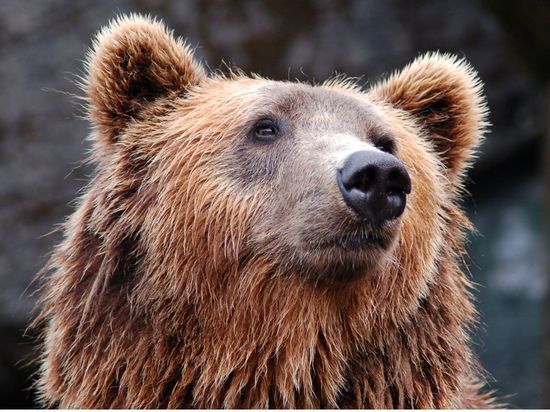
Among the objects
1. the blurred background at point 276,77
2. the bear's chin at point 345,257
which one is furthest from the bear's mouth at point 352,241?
the blurred background at point 276,77

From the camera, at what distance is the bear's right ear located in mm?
5871

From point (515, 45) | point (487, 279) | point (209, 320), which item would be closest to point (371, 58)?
point (515, 45)

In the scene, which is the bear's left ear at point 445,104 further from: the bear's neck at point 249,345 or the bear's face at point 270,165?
the bear's neck at point 249,345

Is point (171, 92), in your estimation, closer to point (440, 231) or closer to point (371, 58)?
point (440, 231)

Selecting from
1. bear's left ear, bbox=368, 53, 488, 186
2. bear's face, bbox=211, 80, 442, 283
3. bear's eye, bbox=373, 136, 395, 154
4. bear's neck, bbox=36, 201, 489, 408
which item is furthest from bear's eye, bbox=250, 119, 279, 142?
bear's left ear, bbox=368, 53, 488, 186

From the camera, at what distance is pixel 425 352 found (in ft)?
18.2

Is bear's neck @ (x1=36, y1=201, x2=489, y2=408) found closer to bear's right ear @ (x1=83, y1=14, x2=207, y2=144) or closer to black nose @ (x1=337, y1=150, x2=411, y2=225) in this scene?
black nose @ (x1=337, y1=150, x2=411, y2=225)

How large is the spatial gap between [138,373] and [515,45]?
7.46 m

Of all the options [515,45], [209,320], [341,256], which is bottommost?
[209,320]

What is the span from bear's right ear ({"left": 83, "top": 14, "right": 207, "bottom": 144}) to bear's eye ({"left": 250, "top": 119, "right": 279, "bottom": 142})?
0.76 metres

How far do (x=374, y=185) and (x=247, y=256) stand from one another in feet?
3.13

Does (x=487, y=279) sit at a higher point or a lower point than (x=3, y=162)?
lower

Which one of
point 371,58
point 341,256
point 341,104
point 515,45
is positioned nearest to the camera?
point 341,256

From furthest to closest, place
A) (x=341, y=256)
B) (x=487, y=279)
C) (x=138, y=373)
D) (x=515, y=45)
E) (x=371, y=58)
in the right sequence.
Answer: (x=487, y=279)
(x=371, y=58)
(x=515, y=45)
(x=138, y=373)
(x=341, y=256)
